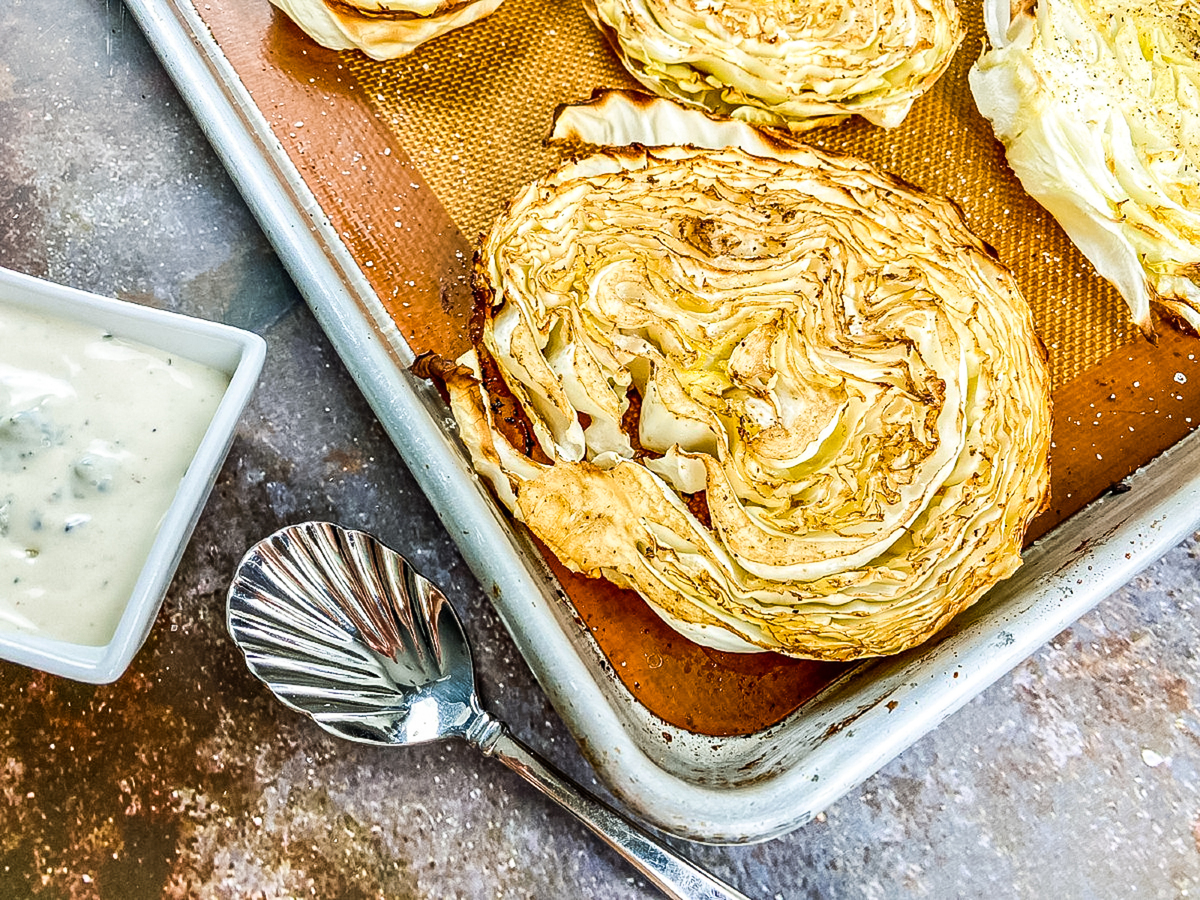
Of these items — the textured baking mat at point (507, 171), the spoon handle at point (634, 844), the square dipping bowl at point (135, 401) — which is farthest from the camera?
the textured baking mat at point (507, 171)

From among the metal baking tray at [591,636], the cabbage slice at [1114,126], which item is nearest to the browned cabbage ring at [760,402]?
the metal baking tray at [591,636]

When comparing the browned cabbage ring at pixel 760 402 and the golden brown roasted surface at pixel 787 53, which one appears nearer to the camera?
the browned cabbage ring at pixel 760 402

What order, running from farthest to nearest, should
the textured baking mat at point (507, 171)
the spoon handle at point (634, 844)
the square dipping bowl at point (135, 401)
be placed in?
the textured baking mat at point (507, 171) < the spoon handle at point (634, 844) < the square dipping bowl at point (135, 401)

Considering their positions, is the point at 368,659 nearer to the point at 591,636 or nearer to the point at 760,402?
the point at 591,636

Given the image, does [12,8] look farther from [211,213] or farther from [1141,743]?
[1141,743]

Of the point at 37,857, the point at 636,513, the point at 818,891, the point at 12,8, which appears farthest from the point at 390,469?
the point at 12,8

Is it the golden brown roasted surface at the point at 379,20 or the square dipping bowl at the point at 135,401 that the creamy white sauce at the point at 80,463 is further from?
the golden brown roasted surface at the point at 379,20
